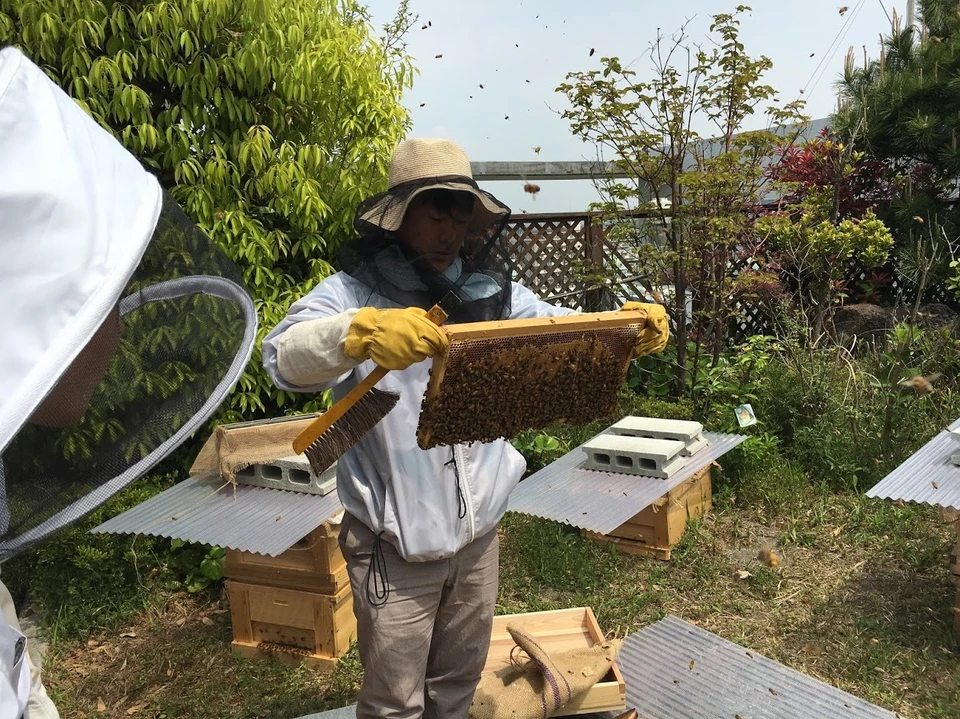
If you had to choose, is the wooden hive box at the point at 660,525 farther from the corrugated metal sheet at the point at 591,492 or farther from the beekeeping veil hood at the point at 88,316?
the beekeeping veil hood at the point at 88,316

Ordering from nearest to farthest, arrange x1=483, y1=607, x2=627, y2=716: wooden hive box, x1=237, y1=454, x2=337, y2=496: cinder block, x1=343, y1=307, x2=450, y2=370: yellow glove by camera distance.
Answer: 1. x1=343, y1=307, x2=450, y2=370: yellow glove
2. x1=483, y1=607, x2=627, y2=716: wooden hive box
3. x1=237, y1=454, x2=337, y2=496: cinder block

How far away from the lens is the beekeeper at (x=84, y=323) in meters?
0.83

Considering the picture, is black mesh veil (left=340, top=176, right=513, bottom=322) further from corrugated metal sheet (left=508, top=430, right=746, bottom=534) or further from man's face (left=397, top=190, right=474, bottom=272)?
corrugated metal sheet (left=508, top=430, right=746, bottom=534)

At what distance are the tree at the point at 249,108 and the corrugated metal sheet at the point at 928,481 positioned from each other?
3.08 meters

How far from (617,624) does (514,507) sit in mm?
737

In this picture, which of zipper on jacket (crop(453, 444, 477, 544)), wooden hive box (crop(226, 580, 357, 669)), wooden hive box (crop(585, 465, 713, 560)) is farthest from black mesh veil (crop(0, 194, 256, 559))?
Result: wooden hive box (crop(585, 465, 713, 560))

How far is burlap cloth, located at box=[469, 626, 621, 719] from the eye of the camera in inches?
101

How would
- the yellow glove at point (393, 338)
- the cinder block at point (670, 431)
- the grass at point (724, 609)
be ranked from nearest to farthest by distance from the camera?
the yellow glove at point (393, 338)
the grass at point (724, 609)
the cinder block at point (670, 431)

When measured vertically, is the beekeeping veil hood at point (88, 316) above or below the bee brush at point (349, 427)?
above

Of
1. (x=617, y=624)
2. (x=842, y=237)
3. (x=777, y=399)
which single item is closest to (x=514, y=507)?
(x=617, y=624)

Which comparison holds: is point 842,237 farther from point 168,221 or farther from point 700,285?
point 168,221

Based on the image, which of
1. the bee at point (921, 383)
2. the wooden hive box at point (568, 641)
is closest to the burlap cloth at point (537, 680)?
the wooden hive box at point (568, 641)

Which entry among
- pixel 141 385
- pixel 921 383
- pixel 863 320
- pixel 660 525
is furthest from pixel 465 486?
pixel 863 320

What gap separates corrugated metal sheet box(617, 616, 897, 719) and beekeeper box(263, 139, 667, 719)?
1253mm
